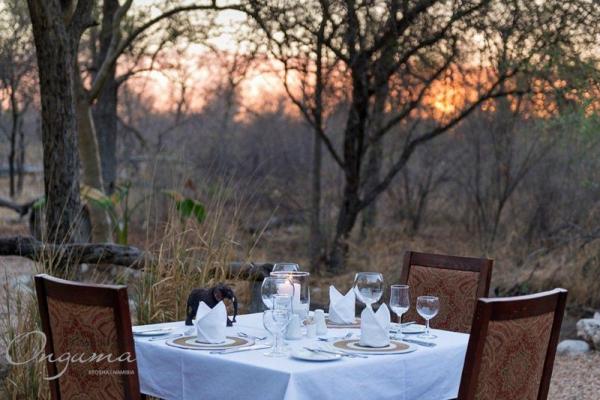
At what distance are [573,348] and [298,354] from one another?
544cm

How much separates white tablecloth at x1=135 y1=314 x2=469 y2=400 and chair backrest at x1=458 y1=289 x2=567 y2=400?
1.07 feet

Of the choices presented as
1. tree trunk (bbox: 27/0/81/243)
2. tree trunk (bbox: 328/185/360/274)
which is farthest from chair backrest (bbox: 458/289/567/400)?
tree trunk (bbox: 328/185/360/274)

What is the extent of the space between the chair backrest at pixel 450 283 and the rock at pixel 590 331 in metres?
3.84

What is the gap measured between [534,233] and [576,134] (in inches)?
74.9

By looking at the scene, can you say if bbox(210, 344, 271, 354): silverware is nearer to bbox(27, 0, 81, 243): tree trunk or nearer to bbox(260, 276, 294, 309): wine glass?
bbox(260, 276, 294, 309): wine glass

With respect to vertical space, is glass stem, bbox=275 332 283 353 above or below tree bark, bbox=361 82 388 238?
below

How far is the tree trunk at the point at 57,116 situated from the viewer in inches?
247

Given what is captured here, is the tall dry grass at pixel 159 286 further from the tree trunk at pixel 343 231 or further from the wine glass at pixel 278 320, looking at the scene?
the tree trunk at pixel 343 231

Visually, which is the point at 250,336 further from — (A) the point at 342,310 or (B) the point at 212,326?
(A) the point at 342,310

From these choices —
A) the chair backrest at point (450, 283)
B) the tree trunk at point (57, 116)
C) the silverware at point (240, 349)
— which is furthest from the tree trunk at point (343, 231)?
the silverware at point (240, 349)

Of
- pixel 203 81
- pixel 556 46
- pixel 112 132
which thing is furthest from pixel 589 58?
pixel 203 81

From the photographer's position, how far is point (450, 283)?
14.5 feet

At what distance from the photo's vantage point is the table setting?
9.63ft

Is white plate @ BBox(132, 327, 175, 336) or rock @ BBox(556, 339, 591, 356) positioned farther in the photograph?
rock @ BBox(556, 339, 591, 356)
